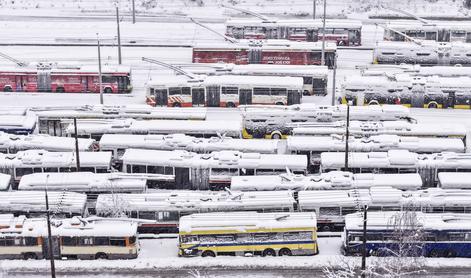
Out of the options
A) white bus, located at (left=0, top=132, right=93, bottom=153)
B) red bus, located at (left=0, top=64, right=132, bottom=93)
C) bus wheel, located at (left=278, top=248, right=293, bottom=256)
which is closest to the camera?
bus wheel, located at (left=278, top=248, right=293, bottom=256)

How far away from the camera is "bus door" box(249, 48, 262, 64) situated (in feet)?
254

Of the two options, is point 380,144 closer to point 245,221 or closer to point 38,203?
point 245,221

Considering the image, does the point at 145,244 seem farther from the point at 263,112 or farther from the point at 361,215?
the point at 263,112

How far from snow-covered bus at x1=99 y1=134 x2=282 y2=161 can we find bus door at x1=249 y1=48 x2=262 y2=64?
77.0 ft

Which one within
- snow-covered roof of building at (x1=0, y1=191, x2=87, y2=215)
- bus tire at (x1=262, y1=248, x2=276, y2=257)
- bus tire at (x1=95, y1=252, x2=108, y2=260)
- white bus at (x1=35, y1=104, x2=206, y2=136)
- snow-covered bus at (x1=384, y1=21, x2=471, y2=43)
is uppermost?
snow-covered bus at (x1=384, y1=21, x2=471, y2=43)

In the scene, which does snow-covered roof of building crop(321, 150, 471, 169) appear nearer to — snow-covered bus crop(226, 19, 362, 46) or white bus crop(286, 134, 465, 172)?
white bus crop(286, 134, 465, 172)

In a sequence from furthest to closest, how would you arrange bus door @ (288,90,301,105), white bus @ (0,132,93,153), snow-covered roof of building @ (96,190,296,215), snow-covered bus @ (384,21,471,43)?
snow-covered bus @ (384,21,471,43) → bus door @ (288,90,301,105) → white bus @ (0,132,93,153) → snow-covered roof of building @ (96,190,296,215)

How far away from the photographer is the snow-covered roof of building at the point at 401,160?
5191 cm

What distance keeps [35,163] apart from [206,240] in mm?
15583

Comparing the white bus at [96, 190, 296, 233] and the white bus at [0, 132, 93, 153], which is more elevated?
the white bus at [0, 132, 93, 153]

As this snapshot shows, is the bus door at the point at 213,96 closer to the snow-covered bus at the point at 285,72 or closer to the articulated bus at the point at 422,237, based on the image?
the snow-covered bus at the point at 285,72

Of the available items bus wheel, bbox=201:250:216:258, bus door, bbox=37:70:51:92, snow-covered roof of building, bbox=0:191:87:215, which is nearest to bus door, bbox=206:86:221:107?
bus door, bbox=37:70:51:92

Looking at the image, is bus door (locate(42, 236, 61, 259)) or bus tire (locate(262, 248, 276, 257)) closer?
bus door (locate(42, 236, 61, 259))

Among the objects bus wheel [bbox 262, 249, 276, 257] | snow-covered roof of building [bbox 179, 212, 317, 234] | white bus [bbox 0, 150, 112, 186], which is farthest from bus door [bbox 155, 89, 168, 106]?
bus wheel [bbox 262, 249, 276, 257]
